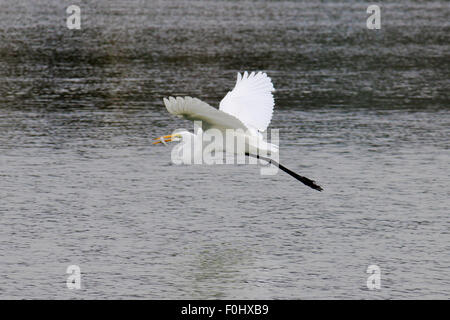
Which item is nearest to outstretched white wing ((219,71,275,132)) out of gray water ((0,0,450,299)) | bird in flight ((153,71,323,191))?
bird in flight ((153,71,323,191))

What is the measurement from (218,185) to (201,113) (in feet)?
10.5

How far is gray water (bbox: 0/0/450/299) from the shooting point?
8609mm

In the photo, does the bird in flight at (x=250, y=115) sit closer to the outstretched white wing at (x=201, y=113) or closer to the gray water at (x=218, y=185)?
the outstretched white wing at (x=201, y=113)

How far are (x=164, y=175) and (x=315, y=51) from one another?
15.5 metres

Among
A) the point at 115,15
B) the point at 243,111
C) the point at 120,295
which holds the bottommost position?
the point at 120,295

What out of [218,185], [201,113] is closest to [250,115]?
[218,185]

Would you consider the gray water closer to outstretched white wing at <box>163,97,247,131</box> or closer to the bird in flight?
the bird in flight

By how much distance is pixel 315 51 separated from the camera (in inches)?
1080

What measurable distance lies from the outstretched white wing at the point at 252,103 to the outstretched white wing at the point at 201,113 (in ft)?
1.86

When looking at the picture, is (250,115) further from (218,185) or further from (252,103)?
(218,185)

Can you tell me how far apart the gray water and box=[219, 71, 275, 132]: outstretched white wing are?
0.97 metres

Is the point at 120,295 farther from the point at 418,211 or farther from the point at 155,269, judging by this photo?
the point at 418,211

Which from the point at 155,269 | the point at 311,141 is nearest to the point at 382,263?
the point at 155,269

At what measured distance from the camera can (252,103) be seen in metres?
10.8
